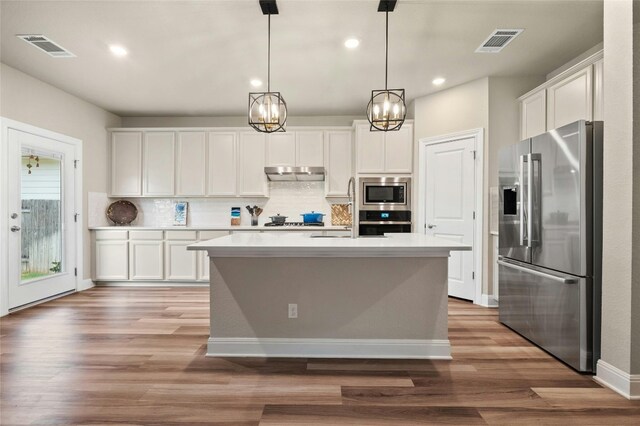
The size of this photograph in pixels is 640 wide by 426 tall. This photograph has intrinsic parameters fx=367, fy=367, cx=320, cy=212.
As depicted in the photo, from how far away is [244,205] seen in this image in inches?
237

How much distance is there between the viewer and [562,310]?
268 centimetres

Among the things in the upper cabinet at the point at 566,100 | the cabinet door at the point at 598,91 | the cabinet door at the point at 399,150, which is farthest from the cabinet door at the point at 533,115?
the cabinet door at the point at 399,150

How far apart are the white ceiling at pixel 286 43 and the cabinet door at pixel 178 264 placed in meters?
2.16

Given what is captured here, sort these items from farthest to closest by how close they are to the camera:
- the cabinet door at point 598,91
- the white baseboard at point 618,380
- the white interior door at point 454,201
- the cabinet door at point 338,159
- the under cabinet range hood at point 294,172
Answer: the cabinet door at point 338,159 < the under cabinet range hood at point 294,172 < the white interior door at point 454,201 < the cabinet door at point 598,91 < the white baseboard at point 618,380

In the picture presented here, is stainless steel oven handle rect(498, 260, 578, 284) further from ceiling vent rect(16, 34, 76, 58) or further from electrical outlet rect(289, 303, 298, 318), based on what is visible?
ceiling vent rect(16, 34, 76, 58)

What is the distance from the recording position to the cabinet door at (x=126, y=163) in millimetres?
5703

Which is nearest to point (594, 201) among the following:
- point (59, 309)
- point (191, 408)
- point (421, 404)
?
point (421, 404)

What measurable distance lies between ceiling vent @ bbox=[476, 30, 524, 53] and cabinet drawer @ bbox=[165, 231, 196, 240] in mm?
4272

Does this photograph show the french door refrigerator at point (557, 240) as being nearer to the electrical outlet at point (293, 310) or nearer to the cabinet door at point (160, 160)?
the electrical outlet at point (293, 310)

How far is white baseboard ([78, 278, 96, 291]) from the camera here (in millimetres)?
5105

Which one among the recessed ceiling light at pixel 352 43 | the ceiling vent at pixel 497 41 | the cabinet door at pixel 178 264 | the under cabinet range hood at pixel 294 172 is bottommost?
the cabinet door at pixel 178 264

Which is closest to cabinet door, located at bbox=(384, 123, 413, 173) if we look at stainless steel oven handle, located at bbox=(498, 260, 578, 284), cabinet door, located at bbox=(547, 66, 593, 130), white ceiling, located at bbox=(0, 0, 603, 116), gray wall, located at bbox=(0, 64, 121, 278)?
white ceiling, located at bbox=(0, 0, 603, 116)

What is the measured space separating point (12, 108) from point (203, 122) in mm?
2539

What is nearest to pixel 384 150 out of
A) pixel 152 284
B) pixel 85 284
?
pixel 152 284
